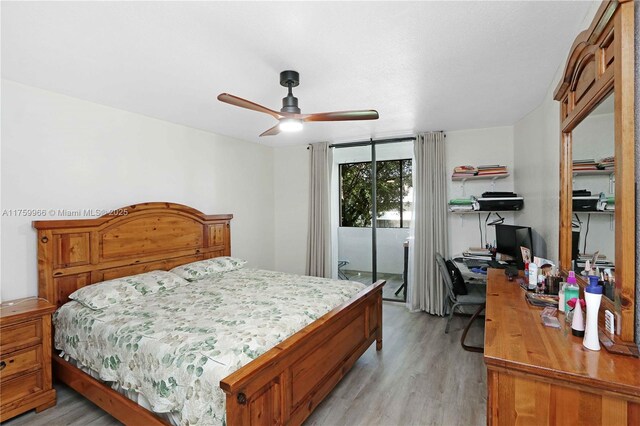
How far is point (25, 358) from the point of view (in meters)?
2.18

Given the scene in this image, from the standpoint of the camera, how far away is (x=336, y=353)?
236 centimetres

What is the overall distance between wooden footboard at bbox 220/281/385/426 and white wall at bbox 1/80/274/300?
7.44 ft

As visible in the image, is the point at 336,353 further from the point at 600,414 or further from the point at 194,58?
the point at 194,58

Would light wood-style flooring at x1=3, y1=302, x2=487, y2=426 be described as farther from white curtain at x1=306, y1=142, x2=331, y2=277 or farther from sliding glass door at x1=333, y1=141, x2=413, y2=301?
white curtain at x1=306, y1=142, x2=331, y2=277

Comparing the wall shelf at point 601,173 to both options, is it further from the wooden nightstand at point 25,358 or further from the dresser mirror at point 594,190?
the wooden nightstand at point 25,358

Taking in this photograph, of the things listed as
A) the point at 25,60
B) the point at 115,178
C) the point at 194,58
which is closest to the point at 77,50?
the point at 25,60

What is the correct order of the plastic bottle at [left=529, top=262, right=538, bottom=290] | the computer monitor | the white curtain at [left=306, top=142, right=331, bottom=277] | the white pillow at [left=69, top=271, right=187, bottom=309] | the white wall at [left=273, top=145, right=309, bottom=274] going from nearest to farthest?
the plastic bottle at [left=529, top=262, right=538, bottom=290]
the white pillow at [left=69, top=271, right=187, bottom=309]
the computer monitor
the white curtain at [left=306, top=142, right=331, bottom=277]
the white wall at [left=273, top=145, right=309, bottom=274]

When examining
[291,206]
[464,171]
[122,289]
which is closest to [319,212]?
[291,206]

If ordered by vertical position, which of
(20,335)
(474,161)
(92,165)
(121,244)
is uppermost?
(474,161)

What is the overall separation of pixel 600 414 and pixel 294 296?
2000 millimetres

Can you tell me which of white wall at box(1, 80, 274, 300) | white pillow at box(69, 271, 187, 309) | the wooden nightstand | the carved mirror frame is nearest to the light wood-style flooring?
the wooden nightstand

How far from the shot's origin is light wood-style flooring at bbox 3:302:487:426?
211 cm

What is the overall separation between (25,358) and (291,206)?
3637mm

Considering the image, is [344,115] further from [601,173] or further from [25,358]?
[25,358]
